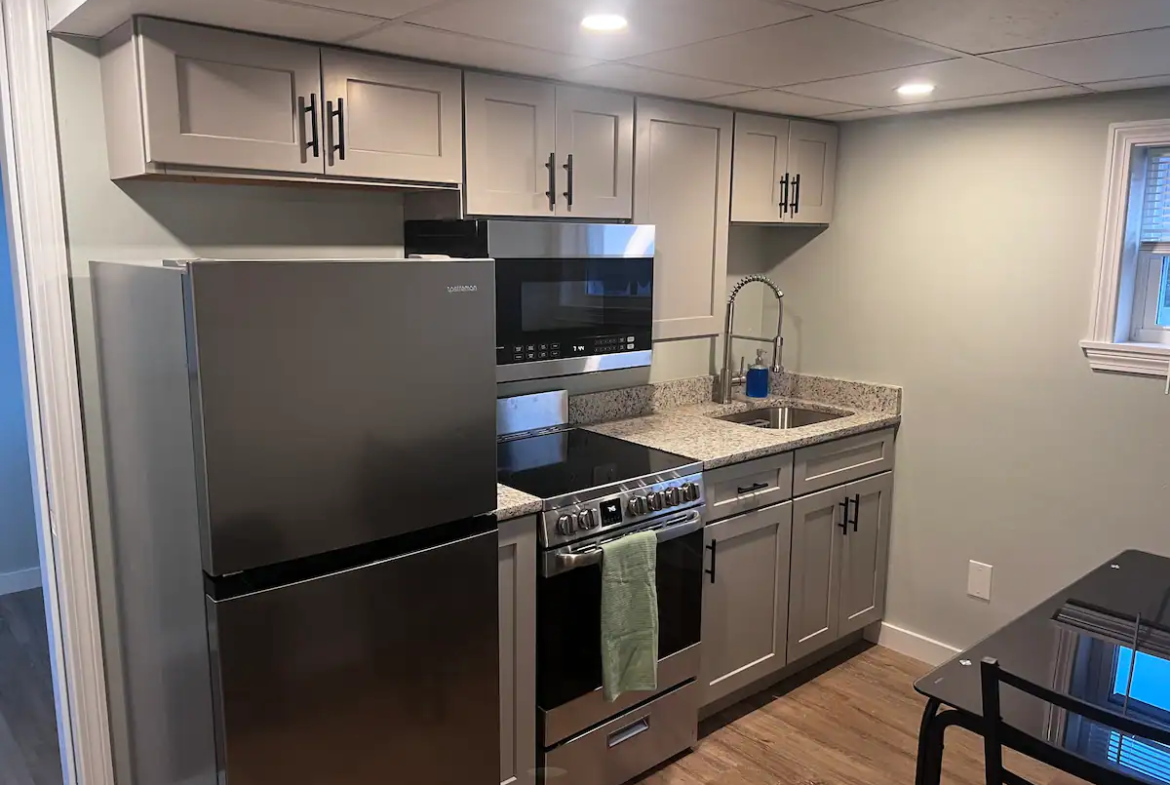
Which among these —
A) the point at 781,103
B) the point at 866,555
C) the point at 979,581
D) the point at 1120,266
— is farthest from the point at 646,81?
the point at 979,581

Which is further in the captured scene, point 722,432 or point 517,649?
point 722,432

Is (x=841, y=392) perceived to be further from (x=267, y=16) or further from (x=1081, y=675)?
(x=267, y=16)

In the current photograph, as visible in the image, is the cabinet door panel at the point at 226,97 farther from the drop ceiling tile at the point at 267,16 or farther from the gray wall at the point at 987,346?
the gray wall at the point at 987,346

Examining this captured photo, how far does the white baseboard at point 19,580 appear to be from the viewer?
4004mm

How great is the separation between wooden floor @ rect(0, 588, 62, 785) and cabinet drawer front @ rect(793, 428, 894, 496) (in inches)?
103

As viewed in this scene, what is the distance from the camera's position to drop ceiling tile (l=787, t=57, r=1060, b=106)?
2361 mm

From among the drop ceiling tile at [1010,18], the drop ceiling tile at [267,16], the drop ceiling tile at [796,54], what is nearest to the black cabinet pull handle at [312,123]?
the drop ceiling tile at [267,16]

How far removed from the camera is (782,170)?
3.30 metres

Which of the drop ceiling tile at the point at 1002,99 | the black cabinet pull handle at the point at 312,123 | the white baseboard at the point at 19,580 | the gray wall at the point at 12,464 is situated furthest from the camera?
the white baseboard at the point at 19,580

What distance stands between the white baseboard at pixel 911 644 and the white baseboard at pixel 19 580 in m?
3.87

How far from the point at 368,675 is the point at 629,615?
82cm

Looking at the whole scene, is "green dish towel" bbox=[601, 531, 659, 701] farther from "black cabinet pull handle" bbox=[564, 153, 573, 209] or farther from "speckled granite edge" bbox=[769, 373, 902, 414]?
"speckled granite edge" bbox=[769, 373, 902, 414]

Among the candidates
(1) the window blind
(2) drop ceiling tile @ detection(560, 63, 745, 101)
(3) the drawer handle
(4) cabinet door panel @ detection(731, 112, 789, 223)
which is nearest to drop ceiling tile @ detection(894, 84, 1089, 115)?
(1) the window blind

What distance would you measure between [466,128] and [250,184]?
60 cm
